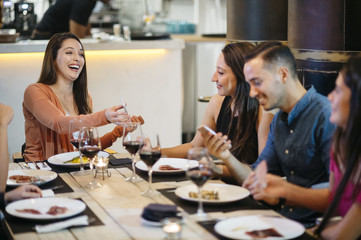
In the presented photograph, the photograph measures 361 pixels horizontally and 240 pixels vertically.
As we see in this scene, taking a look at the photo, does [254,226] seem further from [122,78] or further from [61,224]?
[122,78]

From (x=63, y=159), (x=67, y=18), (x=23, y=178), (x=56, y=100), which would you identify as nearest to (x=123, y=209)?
(x=23, y=178)

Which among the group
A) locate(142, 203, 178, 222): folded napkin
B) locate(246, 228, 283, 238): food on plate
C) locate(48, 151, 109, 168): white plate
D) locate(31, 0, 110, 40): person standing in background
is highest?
locate(31, 0, 110, 40): person standing in background

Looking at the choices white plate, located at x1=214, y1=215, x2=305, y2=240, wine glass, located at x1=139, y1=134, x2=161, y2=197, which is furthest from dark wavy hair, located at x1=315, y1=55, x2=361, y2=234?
wine glass, located at x1=139, y1=134, x2=161, y2=197

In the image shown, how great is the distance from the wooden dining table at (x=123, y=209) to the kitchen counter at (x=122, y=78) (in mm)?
2448

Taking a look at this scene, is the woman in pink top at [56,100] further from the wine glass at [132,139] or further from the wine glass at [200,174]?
the wine glass at [200,174]

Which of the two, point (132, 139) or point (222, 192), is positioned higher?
point (132, 139)

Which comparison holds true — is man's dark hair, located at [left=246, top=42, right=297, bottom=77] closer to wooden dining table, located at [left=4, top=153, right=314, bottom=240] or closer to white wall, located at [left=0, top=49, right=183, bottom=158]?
wooden dining table, located at [left=4, top=153, right=314, bottom=240]

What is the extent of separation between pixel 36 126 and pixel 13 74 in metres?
1.51

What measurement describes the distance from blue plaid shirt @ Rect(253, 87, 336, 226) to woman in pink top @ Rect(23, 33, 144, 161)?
1.20 metres

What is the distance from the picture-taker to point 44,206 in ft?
6.89

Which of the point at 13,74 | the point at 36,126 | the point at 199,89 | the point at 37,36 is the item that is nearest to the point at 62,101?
the point at 36,126

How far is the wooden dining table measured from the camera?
186cm

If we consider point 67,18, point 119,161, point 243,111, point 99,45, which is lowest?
point 119,161

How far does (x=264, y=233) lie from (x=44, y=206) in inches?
31.0
